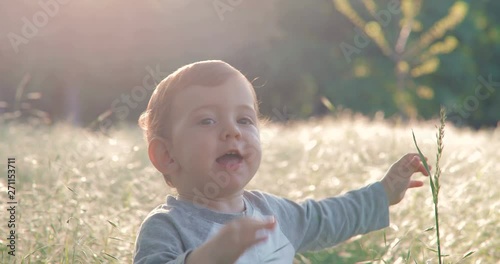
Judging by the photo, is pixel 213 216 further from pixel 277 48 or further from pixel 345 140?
pixel 277 48

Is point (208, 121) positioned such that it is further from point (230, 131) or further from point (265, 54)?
point (265, 54)

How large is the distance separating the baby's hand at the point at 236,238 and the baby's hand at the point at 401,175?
121 cm

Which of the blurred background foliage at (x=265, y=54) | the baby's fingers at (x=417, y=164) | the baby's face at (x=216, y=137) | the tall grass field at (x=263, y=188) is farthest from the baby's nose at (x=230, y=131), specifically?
the blurred background foliage at (x=265, y=54)

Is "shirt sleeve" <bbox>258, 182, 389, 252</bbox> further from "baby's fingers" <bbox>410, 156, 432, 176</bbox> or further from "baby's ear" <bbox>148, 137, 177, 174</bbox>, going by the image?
"baby's ear" <bbox>148, 137, 177, 174</bbox>

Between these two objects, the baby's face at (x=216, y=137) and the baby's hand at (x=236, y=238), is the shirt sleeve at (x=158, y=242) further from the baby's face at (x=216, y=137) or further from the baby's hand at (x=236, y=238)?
the baby's hand at (x=236, y=238)

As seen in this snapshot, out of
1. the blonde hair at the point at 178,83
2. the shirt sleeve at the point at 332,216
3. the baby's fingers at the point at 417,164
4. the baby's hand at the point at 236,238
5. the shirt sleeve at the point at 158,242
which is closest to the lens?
the baby's hand at the point at 236,238

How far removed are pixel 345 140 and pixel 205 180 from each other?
14.2 feet

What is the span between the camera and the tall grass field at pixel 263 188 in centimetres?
323

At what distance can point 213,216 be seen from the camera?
247 cm

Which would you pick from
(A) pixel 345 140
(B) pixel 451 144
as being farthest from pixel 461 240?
(B) pixel 451 144

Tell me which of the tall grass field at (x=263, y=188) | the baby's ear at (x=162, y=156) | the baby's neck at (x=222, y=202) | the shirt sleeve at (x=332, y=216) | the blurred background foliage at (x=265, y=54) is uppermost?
the baby's ear at (x=162, y=156)

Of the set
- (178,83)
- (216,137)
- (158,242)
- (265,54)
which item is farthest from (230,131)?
(265,54)

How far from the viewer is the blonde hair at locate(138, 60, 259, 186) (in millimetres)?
2492

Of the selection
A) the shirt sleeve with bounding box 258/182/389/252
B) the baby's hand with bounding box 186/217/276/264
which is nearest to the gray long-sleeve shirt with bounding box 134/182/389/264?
the shirt sleeve with bounding box 258/182/389/252
